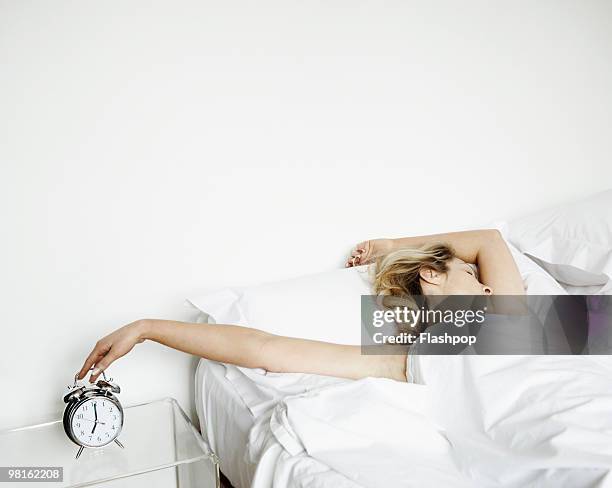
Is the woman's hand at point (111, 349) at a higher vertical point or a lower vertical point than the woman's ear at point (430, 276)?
lower

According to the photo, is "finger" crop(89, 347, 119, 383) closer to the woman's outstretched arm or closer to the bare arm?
the woman's outstretched arm

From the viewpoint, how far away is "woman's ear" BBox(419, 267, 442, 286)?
4.79 ft

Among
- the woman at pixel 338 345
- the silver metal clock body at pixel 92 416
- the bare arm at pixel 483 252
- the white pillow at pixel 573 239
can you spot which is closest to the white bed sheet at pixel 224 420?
the woman at pixel 338 345

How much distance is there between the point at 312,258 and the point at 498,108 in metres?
0.89

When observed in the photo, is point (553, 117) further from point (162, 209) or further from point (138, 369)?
point (138, 369)

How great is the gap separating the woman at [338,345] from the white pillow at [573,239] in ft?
0.82

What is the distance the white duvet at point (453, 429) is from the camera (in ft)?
3.02

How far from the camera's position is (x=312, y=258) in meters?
1.76

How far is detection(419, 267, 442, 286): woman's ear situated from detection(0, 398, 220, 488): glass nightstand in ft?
2.17

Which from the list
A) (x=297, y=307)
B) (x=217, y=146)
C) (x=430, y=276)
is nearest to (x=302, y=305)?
(x=297, y=307)

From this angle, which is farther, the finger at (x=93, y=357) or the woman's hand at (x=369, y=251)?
the woman's hand at (x=369, y=251)

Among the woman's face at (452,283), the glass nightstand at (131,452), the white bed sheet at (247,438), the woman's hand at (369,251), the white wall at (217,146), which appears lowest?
the glass nightstand at (131,452)

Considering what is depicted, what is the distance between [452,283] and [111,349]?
82 cm

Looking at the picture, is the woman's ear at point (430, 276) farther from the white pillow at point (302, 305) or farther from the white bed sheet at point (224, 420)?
the white bed sheet at point (224, 420)
